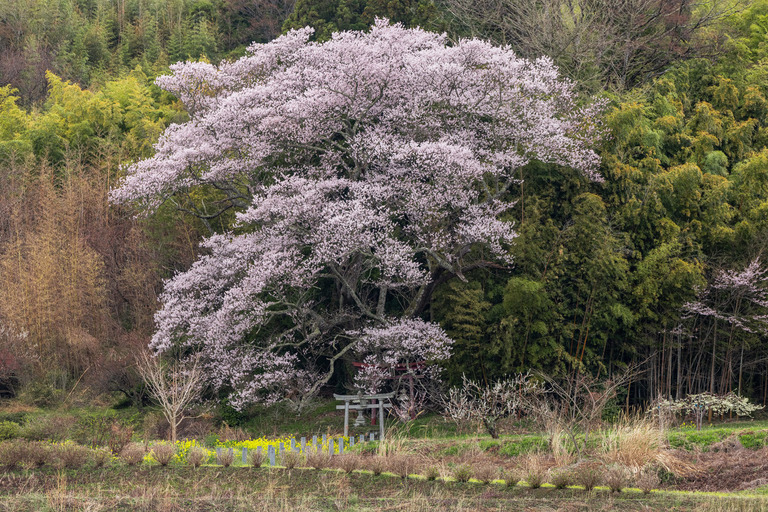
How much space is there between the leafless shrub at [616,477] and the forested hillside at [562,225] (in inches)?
246

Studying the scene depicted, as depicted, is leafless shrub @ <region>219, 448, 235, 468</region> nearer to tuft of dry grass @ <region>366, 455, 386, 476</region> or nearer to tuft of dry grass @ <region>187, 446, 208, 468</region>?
tuft of dry grass @ <region>187, 446, 208, 468</region>

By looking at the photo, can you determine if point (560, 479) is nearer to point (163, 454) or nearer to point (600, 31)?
point (163, 454)

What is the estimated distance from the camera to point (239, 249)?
1573cm

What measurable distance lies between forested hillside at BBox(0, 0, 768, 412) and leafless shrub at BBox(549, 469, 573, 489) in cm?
657

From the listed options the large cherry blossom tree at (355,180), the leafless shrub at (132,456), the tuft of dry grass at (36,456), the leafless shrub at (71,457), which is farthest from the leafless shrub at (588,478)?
the large cherry blossom tree at (355,180)

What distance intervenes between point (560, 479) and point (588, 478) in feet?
0.89

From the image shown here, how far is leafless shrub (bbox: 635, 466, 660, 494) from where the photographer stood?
7.48m

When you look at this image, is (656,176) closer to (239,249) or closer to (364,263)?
(364,263)

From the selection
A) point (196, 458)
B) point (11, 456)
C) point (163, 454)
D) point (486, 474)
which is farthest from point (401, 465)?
point (11, 456)

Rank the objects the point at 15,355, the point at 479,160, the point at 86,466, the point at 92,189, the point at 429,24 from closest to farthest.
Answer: the point at 86,466
the point at 479,160
the point at 15,355
the point at 429,24
the point at 92,189

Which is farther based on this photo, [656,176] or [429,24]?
[429,24]

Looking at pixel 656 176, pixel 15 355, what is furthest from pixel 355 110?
pixel 15 355

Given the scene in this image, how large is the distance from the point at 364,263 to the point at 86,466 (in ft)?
25.3

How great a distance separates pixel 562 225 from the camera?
16031 mm
